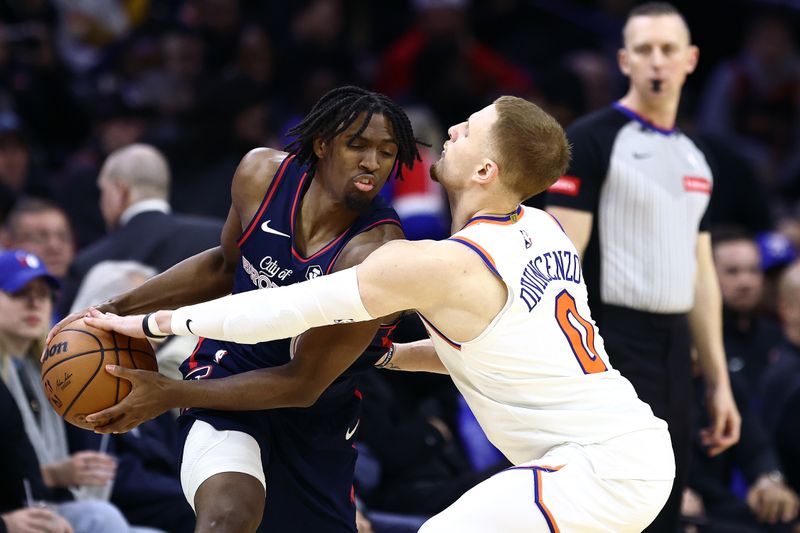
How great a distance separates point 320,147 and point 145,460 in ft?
8.00

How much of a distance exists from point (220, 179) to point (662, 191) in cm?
449

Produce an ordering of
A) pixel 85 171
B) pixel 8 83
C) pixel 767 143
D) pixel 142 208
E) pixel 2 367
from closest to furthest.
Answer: pixel 2 367
pixel 142 208
pixel 85 171
pixel 8 83
pixel 767 143

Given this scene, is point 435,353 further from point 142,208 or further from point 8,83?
point 8,83

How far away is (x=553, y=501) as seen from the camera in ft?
12.2

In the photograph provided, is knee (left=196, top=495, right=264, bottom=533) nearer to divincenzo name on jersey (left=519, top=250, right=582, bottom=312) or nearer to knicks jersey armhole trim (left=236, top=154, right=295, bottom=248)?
knicks jersey armhole trim (left=236, top=154, right=295, bottom=248)

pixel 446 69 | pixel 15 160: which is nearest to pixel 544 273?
pixel 15 160

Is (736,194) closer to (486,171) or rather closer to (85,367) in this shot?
(486,171)

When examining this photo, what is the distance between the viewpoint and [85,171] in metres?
9.12

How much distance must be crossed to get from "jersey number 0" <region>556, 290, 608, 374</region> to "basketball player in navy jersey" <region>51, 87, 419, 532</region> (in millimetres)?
626

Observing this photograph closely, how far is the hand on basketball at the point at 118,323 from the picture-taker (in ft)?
13.5

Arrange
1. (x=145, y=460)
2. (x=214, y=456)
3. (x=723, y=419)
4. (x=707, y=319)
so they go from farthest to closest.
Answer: (x=145, y=460) < (x=707, y=319) < (x=723, y=419) < (x=214, y=456)

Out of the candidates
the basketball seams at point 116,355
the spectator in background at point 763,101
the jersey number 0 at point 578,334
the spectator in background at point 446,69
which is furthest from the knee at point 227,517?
the spectator in background at point 763,101

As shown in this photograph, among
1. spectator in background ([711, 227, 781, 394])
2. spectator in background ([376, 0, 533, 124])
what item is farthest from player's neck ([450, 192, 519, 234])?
spectator in background ([376, 0, 533, 124])

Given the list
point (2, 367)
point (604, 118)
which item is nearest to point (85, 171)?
point (2, 367)
